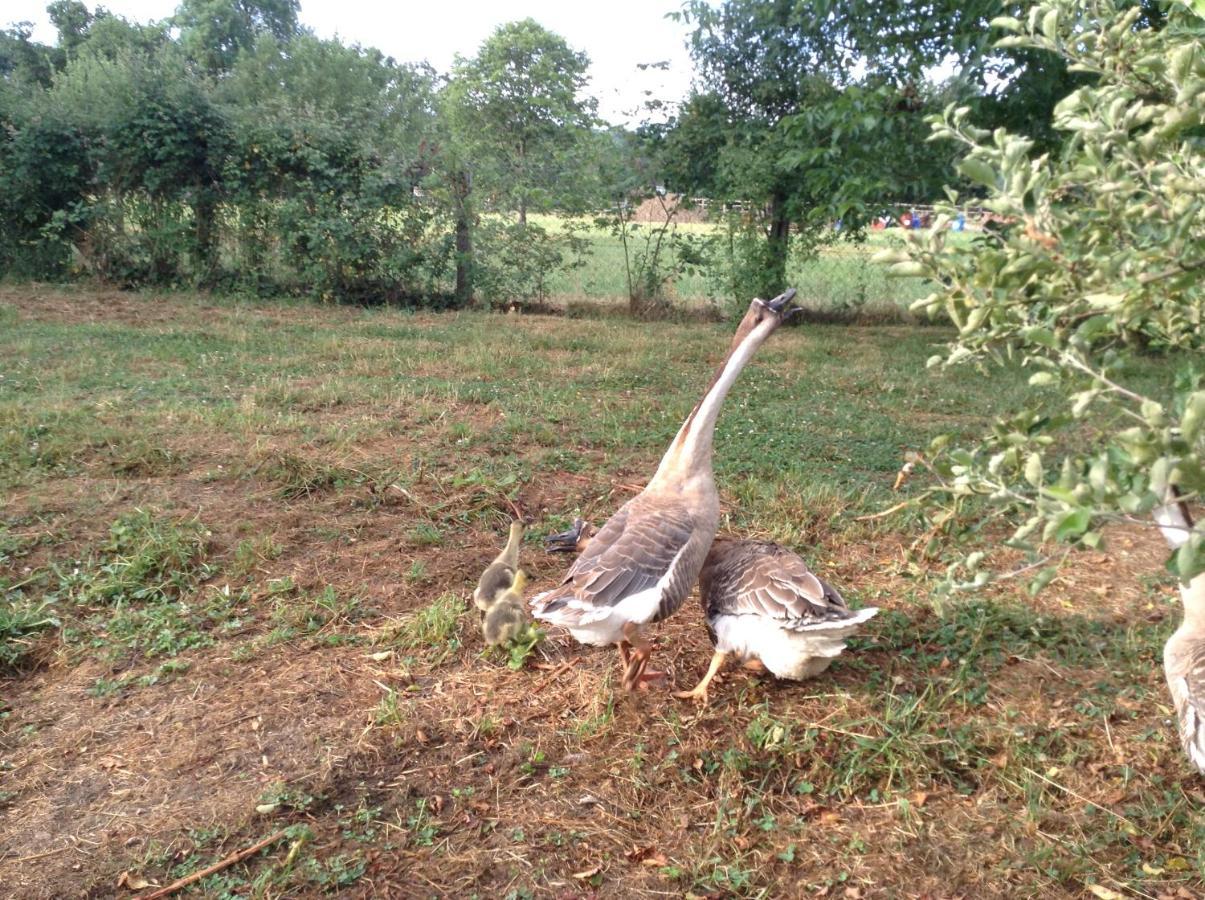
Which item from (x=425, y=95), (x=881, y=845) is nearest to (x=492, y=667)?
(x=881, y=845)

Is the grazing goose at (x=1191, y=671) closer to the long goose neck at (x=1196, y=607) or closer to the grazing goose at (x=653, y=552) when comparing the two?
the long goose neck at (x=1196, y=607)

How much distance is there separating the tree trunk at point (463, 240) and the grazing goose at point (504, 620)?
1129 cm

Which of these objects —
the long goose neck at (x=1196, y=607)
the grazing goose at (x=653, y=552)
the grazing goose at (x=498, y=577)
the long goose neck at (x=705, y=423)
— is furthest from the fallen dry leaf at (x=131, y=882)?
the long goose neck at (x=1196, y=607)

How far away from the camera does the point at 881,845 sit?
3.07m

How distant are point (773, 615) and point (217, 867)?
2.26 m

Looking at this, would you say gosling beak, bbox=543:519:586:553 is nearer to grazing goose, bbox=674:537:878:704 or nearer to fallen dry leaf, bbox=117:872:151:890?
grazing goose, bbox=674:537:878:704

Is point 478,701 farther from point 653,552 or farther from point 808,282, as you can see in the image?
point 808,282

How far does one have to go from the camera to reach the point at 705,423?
427cm

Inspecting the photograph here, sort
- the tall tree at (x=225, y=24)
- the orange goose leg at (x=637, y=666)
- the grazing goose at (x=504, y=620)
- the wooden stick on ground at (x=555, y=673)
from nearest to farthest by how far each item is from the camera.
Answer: the orange goose leg at (x=637, y=666) < the wooden stick on ground at (x=555, y=673) < the grazing goose at (x=504, y=620) < the tall tree at (x=225, y=24)

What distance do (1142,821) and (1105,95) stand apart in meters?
2.60

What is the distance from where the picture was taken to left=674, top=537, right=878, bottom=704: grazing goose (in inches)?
141

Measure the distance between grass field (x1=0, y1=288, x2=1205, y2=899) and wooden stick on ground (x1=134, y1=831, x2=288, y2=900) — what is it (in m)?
0.03

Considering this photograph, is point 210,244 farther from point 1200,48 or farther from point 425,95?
point 1200,48

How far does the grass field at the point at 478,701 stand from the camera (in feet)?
9.89
